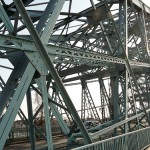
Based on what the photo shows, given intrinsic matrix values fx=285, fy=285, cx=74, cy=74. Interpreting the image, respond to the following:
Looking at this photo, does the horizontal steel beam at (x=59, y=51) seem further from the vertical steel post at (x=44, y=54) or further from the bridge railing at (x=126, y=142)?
the bridge railing at (x=126, y=142)

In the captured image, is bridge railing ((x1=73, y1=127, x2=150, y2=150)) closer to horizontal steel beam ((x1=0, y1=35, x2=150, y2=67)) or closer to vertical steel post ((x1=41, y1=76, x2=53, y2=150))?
vertical steel post ((x1=41, y1=76, x2=53, y2=150))

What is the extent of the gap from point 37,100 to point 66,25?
2317 inches

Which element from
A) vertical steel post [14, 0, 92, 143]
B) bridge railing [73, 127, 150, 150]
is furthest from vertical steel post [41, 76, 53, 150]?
bridge railing [73, 127, 150, 150]

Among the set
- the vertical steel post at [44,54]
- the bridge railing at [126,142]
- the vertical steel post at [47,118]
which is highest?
the vertical steel post at [44,54]

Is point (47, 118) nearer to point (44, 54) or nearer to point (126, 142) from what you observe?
point (44, 54)

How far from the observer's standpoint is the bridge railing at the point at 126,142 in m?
9.59

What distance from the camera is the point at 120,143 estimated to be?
11.4 meters

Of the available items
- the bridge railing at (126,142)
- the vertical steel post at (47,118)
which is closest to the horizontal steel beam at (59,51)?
the vertical steel post at (47,118)

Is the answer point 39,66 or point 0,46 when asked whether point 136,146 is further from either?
→ point 0,46

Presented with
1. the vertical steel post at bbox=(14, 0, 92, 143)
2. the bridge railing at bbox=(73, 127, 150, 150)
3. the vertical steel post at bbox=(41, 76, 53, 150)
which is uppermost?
the vertical steel post at bbox=(14, 0, 92, 143)

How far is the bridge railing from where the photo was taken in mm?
9594

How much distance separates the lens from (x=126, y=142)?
11922mm

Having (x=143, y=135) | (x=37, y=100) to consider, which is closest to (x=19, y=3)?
(x=143, y=135)

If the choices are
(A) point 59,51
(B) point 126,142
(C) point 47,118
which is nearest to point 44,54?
(A) point 59,51
